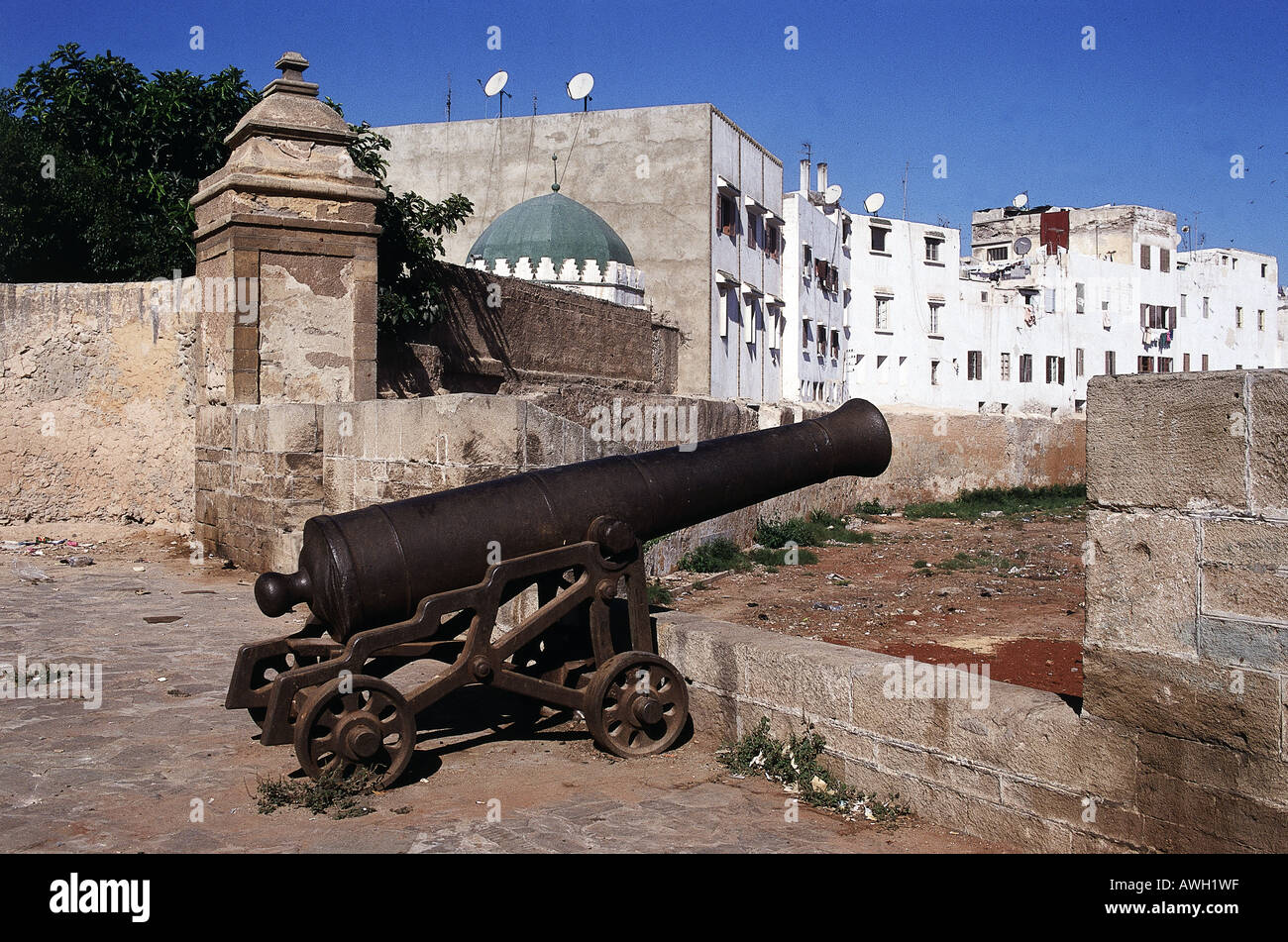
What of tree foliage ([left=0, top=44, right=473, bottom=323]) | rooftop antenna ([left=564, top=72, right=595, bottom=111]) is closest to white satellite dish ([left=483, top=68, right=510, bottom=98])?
rooftop antenna ([left=564, top=72, right=595, bottom=111])

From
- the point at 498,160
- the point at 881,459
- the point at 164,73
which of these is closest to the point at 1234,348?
the point at 498,160

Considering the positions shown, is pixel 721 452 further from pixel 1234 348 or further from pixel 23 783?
pixel 1234 348

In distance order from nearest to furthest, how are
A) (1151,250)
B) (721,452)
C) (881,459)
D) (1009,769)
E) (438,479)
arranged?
(1009,769), (721,452), (881,459), (438,479), (1151,250)

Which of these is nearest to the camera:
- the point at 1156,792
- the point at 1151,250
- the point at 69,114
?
the point at 1156,792

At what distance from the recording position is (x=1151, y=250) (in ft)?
164

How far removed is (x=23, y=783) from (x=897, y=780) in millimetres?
2908

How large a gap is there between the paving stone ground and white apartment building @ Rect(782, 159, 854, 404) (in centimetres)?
3139

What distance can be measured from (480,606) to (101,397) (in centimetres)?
763

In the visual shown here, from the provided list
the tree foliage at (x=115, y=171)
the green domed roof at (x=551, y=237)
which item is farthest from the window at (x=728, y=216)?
the tree foliage at (x=115, y=171)

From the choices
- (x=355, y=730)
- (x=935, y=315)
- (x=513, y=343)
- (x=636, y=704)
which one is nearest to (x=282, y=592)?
(x=355, y=730)

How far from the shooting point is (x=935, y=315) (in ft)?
144

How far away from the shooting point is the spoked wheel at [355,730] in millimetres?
3561

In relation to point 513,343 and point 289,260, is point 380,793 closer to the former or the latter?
point 289,260

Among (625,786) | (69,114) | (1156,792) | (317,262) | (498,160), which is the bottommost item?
(625,786)
